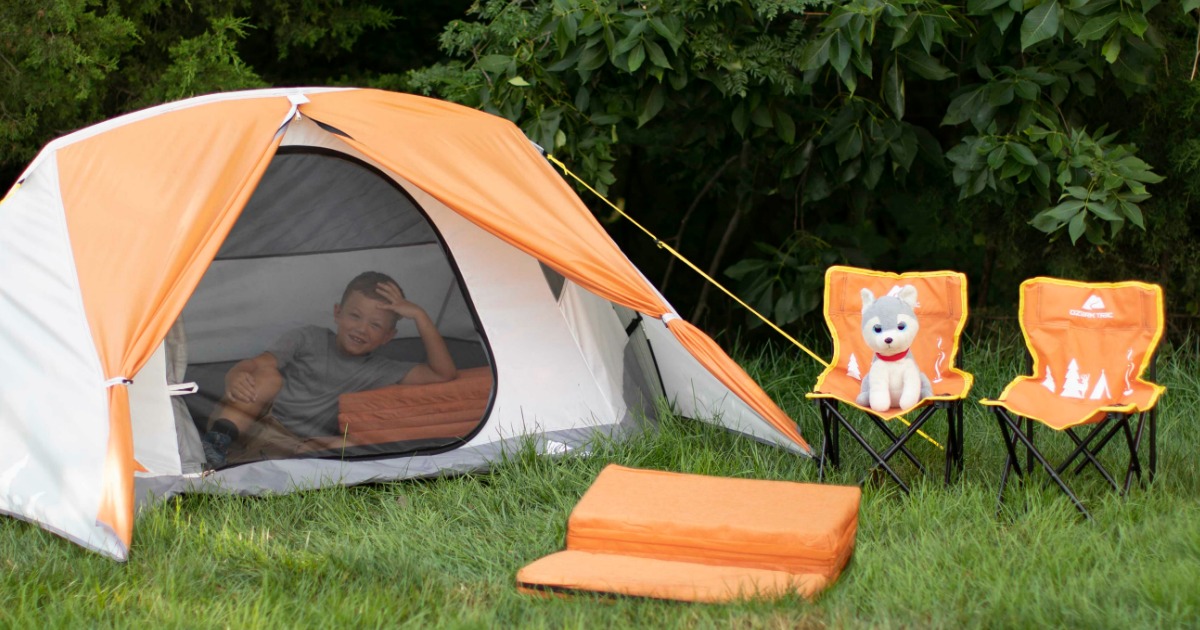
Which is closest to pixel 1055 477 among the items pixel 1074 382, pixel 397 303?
pixel 1074 382

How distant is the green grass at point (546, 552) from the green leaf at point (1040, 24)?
1266 millimetres

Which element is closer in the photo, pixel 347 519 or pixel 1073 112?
pixel 347 519

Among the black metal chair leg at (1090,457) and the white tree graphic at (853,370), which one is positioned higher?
the white tree graphic at (853,370)

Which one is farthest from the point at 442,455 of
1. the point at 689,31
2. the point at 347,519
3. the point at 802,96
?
the point at 802,96

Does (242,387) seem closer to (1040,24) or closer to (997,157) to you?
(997,157)

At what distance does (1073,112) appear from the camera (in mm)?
4250

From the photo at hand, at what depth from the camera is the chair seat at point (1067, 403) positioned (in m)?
3.13

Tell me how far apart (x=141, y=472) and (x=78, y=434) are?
0.33m

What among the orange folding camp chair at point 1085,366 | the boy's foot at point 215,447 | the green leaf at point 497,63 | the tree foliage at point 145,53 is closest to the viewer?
the orange folding camp chair at point 1085,366

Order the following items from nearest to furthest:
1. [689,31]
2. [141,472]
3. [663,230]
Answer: [141,472] → [689,31] → [663,230]

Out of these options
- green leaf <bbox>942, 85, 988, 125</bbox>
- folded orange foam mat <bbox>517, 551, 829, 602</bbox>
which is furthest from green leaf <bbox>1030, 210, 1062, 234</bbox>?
folded orange foam mat <bbox>517, 551, 829, 602</bbox>

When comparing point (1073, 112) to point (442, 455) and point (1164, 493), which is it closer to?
point (1164, 493)

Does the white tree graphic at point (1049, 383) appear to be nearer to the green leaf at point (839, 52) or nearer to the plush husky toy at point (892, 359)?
the plush husky toy at point (892, 359)

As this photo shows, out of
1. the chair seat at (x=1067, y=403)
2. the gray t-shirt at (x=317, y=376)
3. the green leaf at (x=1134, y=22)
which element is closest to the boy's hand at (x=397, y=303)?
the gray t-shirt at (x=317, y=376)
